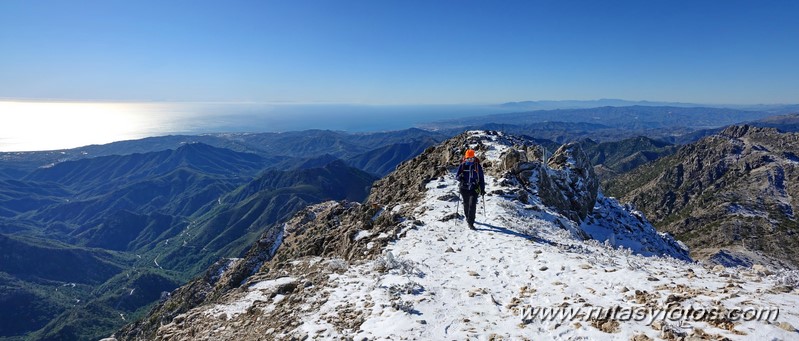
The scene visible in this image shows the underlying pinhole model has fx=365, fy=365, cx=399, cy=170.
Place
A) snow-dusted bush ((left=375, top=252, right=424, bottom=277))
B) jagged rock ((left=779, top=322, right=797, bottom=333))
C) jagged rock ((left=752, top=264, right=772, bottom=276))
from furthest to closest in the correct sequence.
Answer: snow-dusted bush ((left=375, top=252, right=424, bottom=277)) < jagged rock ((left=752, top=264, right=772, bottom=276)) < jagged rock ((left=779, top=322, right=797, bottom=333))

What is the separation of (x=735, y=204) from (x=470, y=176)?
184m

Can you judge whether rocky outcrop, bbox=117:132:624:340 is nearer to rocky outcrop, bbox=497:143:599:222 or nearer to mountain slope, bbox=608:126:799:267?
rocky outcrop, bbox=497:143:599:222

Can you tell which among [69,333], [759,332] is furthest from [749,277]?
[69,333]

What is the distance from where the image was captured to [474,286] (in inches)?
456

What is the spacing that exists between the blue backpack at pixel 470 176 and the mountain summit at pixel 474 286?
2144mm

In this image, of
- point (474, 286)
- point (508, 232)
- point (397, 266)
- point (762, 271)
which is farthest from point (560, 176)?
point (474, 286)

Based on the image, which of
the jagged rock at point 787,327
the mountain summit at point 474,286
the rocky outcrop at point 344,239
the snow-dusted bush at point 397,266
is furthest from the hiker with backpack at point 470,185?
the jagged rock at point 787,327

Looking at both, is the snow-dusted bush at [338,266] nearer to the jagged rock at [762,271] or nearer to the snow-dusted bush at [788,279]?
the snow-dusted bush at [788,279]

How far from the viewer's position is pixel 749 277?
9.57 m

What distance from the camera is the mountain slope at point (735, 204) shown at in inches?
4451

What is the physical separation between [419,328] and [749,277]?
28.8ft

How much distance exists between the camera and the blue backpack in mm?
18031

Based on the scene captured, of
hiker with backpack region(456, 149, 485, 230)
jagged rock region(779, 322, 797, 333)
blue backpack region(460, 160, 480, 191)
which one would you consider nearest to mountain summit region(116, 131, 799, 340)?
jagged rock region(779, 322, 797, 333)
